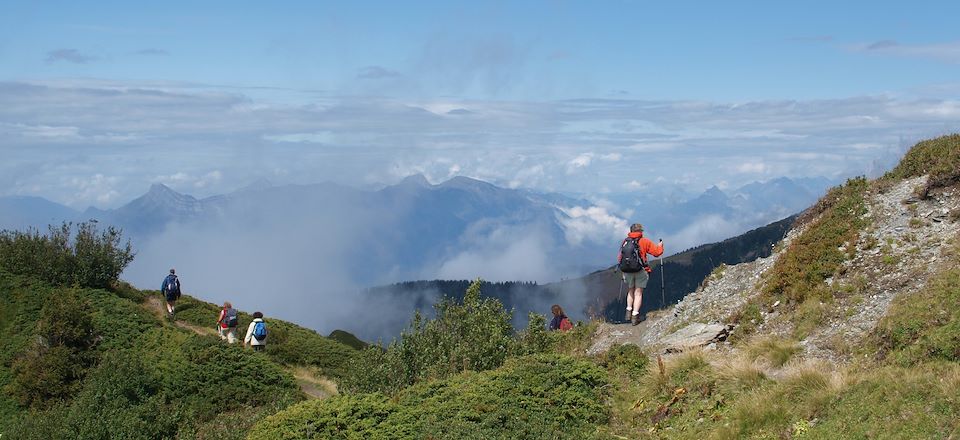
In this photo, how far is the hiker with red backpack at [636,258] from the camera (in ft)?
65.8

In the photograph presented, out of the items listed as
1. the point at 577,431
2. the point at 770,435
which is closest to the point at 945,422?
the point at 770,435


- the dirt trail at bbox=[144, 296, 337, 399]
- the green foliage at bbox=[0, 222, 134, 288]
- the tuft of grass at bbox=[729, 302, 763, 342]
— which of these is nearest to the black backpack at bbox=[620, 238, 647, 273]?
the tuft of grass at bbox=[729, 302, 763, 342]

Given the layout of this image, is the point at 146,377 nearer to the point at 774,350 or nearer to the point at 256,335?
the point at 256,335

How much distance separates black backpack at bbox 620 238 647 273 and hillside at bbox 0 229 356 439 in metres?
9.32

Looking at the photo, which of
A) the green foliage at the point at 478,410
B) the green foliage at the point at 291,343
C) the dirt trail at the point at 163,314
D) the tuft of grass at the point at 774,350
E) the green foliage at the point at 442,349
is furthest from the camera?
the dirt trail at the point at 163,314

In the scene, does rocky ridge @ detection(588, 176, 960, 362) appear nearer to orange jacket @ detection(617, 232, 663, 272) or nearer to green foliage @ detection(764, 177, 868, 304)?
green foliage @ detection(764, 177, 868, 304)

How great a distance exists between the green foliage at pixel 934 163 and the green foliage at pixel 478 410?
11163 mm

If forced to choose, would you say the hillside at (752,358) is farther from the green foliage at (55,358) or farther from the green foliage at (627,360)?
the green foliage at (55,358)

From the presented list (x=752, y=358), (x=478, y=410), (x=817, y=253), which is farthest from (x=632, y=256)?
(x=478, y=410)

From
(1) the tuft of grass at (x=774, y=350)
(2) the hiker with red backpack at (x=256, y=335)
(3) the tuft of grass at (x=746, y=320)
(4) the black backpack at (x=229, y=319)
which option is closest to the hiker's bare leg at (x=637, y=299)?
(3) the tuft of grass at (x=746, y=320)

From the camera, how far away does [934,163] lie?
2203 cm

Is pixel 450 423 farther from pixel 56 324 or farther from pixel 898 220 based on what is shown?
pixel 56 324

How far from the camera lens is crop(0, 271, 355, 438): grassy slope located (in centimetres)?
1952

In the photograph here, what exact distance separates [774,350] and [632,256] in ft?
19.4
